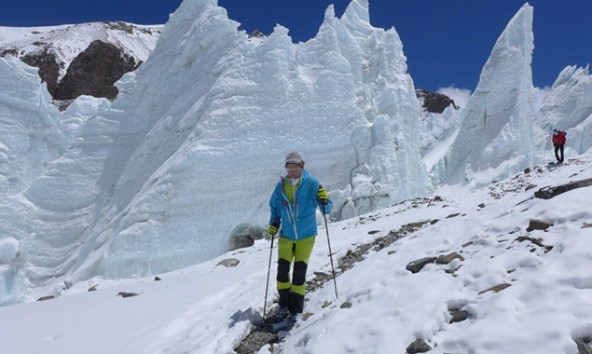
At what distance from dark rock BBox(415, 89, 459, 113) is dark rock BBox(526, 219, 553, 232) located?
107 metres

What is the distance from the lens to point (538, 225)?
5.18 metres

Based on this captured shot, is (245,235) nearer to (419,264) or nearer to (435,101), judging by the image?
(419,264)

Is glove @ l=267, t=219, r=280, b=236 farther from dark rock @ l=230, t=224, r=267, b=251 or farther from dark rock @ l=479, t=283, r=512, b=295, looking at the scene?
dark rock @ l=230, t=224, r=267, b=251

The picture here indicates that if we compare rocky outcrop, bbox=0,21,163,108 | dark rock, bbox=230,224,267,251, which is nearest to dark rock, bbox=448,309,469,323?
dark rock, bbox=230,224,267,251

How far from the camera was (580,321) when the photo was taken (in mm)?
3092

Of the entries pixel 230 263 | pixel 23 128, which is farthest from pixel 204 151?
pixel 23 128

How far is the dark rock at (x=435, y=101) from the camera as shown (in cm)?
10838

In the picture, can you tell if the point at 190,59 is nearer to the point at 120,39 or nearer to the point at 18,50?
the point at 18,50

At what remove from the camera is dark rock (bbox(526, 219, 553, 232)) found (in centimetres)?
512

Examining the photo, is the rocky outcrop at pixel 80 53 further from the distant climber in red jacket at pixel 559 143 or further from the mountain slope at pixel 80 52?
the distant climber in red jacket at pixel 559 143

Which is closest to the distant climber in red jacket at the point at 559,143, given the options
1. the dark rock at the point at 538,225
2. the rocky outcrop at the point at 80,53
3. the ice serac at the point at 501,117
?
the ice serac at the point at 501,117

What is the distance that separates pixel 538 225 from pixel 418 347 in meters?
2.51

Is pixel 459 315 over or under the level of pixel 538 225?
under

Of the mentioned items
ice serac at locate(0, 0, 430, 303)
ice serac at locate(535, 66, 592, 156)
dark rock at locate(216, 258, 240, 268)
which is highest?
ice serac at locate(535, 66, 592, 156)
